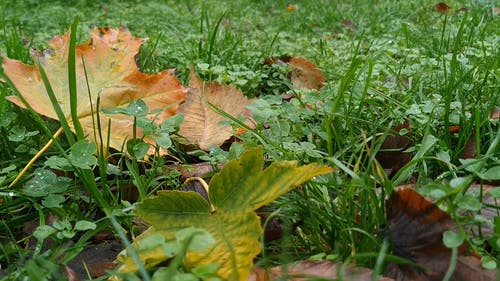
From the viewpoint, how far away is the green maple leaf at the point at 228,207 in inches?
37.7

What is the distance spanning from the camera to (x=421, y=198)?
984 millimetres

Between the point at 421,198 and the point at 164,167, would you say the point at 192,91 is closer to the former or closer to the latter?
the point at 164,167

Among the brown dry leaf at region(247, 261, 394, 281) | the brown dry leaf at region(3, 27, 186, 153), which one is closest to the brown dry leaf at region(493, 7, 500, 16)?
the brown dry leaf at region(3, 27, 186, 153)

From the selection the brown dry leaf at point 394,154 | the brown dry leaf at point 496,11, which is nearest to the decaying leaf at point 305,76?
the brown dry leaf at point 394,154

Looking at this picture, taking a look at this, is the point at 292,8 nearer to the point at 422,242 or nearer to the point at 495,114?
the point at 495,114

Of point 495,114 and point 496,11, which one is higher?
point 495,114

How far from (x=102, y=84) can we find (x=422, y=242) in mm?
1003

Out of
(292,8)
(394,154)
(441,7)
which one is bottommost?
(292,8)

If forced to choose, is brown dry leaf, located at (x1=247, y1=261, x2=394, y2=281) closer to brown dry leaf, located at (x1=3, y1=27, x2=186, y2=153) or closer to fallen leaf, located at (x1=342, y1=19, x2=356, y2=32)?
brown dry leaf, located at (x1=3, y1=27, x2=186, y2=153)

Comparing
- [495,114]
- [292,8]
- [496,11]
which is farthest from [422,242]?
[292,8]

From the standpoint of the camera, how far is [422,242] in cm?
98

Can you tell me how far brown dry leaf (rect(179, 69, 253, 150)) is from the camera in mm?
1613

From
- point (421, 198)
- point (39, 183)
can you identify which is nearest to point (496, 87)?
point (421, 198)

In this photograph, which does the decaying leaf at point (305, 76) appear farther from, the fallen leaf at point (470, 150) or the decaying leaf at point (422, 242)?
the decaying leaf at point (422, 242)
